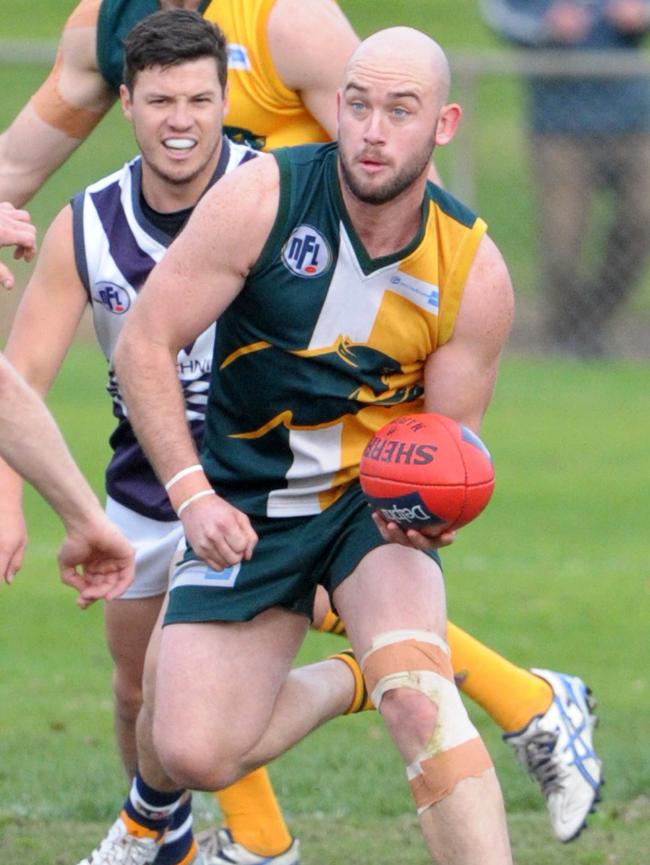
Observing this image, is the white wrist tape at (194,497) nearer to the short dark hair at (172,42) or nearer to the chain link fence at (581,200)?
the short dark hair at (172,42)

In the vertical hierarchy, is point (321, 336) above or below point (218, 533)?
above

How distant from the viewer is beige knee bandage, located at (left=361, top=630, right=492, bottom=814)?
4789mm

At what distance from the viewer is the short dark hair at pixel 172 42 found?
17.9 ft

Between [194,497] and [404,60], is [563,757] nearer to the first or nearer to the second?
[194,497]

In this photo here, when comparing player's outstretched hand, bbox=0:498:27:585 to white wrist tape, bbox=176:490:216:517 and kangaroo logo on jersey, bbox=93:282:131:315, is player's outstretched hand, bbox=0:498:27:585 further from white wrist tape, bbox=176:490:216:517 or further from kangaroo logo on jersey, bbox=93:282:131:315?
kangaroo logo on jersey, bbox=93:282:131:315

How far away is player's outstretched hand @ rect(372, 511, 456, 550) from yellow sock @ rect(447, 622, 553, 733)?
1.15 meters

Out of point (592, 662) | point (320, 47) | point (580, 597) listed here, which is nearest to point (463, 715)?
point (320, 47)

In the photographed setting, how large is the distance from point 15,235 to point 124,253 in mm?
974

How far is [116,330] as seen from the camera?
5.71 m

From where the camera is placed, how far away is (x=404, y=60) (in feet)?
16.6

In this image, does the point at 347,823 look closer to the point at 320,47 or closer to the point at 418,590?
the point at 418,590

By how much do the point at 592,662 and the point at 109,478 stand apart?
3.55 meters

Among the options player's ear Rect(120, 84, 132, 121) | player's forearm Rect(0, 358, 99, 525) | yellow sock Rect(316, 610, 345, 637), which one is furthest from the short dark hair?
yellow sock Rect(316, 610, 345, 637)

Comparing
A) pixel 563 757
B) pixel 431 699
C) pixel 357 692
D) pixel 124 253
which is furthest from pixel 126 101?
pixel 563 757
